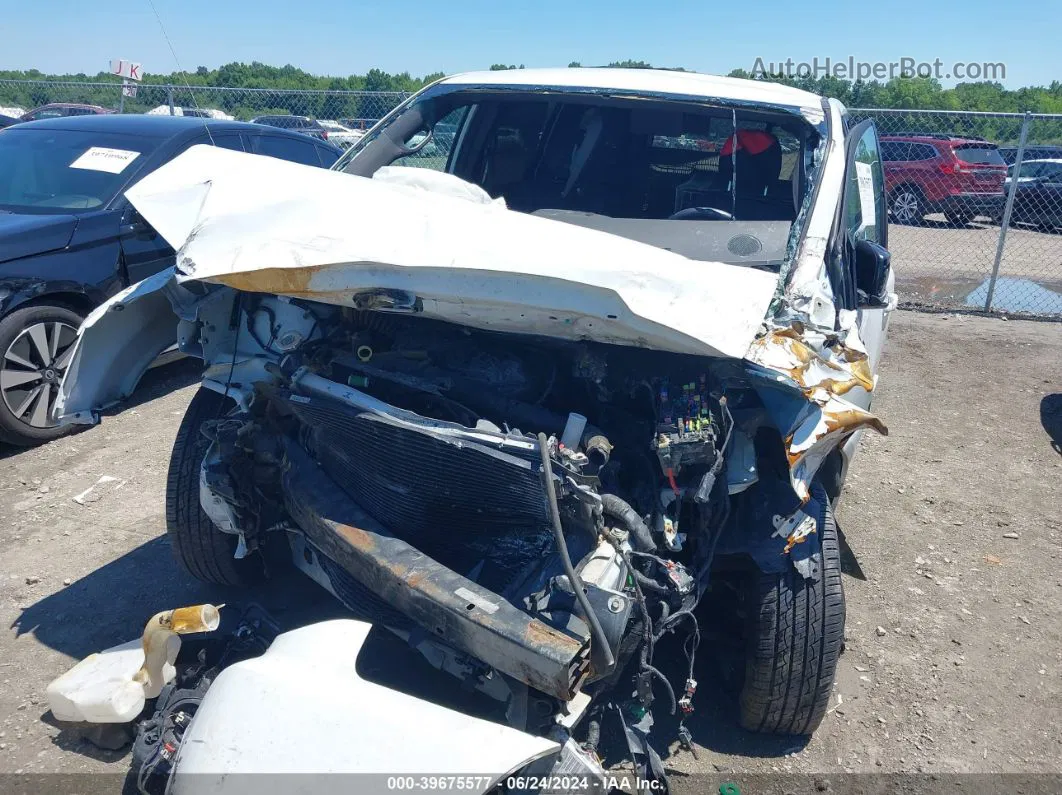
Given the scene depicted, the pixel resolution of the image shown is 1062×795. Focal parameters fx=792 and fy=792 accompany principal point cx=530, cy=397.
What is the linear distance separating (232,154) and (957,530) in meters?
3.79

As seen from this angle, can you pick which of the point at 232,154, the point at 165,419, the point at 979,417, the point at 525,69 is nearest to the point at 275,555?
the point at 232,154

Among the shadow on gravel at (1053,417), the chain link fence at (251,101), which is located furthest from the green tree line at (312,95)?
the shadow on gravel at (1053,417)

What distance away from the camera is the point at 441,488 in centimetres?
230

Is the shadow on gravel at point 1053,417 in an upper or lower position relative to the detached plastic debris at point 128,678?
lower

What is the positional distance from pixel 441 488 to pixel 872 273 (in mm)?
1913

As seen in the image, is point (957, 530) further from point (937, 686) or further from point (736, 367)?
point (736, 367)

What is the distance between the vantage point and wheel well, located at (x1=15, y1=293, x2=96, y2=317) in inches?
184

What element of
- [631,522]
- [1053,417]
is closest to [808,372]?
[631,522]

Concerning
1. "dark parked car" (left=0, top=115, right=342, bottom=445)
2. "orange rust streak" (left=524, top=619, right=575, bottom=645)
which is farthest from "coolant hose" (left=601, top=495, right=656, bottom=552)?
"dark parked car" (left=0, top=115, right=342, bottom=445)

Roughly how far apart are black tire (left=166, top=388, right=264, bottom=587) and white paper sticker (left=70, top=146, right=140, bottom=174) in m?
2.91

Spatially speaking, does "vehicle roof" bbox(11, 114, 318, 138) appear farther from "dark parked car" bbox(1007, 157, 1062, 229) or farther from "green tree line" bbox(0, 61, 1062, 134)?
"dark parked car" bbox(1007, 157, 1062, 229)

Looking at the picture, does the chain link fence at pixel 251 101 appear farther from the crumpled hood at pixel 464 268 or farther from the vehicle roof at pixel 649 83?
the crumpled hood at pixel 464 268

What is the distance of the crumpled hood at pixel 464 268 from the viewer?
6.88 ft

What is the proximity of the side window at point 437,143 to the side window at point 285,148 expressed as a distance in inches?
103
